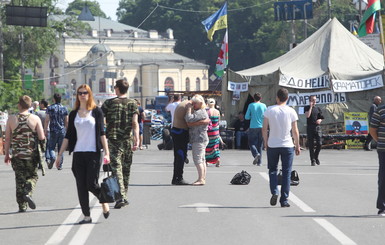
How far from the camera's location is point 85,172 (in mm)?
11383

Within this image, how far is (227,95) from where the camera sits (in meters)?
36.4

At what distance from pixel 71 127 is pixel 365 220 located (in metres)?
3.81

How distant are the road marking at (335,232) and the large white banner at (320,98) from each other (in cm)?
2255

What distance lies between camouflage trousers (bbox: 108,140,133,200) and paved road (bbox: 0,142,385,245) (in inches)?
16.7

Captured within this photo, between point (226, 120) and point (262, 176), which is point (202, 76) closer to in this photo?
point (226, 120)

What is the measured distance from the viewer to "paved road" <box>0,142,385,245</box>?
10172 mm

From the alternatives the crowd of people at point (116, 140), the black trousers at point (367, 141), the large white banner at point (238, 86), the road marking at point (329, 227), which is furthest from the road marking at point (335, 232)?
the large white banner at point (238, 86)

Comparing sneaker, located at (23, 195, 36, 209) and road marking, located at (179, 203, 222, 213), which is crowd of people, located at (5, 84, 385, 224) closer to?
sneaker, located at (23, 195, 36, 209)

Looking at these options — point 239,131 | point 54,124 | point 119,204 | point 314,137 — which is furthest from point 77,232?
point 239,131

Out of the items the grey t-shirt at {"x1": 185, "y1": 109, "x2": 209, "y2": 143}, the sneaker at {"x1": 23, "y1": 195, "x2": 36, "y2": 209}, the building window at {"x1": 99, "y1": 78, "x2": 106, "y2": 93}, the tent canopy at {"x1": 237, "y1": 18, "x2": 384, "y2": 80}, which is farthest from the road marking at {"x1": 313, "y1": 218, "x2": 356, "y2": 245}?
the building window at {"x1": 99, "y1": 78, "x2": 106, "y2": 93}

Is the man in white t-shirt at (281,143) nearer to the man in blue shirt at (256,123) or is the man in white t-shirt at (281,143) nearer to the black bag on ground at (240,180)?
the black bag on ground at (240,180)

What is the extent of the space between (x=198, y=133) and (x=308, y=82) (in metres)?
17.4

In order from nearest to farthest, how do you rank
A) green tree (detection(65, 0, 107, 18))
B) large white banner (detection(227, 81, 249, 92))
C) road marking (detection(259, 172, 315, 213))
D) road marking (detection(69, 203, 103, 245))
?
road marking (detection(69, 203, 103, 245)), road marking (detection(259, 172, 315, 213)), large white banner (detection(227, 81, 249, 92)), green tree (detection(65, 0, 107, 18))

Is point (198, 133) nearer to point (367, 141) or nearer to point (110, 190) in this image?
point (110, 190)
